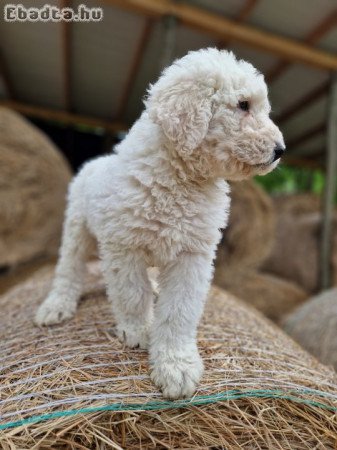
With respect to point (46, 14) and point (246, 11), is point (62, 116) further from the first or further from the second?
point (246, 11)

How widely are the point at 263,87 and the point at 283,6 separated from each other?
2.58 meters

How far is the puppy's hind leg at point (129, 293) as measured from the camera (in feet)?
4.92

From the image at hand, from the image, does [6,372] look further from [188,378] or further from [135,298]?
[188,378]

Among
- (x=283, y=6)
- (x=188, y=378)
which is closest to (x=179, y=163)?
(x=188, y=378)

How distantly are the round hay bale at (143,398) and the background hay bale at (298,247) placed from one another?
440cm

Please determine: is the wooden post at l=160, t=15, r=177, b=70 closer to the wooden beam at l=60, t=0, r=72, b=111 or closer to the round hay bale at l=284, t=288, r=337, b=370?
the wooden beam at l=60, t=0, r=72, b=111

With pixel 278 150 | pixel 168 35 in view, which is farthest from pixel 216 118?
pixel 168 35

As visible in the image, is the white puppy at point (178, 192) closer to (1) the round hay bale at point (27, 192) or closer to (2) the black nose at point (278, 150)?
(2) the black nose at point (278, 150)

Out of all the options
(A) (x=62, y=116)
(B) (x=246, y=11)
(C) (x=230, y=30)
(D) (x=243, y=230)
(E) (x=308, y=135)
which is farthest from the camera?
(E) (x=308, y=135)

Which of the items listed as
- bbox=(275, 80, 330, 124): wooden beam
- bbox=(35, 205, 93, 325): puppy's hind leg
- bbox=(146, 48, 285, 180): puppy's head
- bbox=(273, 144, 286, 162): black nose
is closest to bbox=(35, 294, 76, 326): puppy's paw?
bbox=(35, 205, 93, 325): puppy's hind leg

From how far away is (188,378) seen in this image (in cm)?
132

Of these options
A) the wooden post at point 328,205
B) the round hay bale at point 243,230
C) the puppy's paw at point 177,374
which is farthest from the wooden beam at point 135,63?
the puppy's paw at point 177,374

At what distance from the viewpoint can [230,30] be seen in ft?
11.9

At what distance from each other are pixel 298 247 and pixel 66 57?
4337 millimetres
